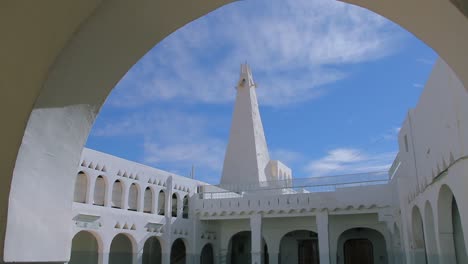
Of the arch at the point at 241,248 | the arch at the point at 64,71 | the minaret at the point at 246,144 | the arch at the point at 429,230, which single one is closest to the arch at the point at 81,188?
the arch at the point at 241,248

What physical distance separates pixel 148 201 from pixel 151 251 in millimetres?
3757

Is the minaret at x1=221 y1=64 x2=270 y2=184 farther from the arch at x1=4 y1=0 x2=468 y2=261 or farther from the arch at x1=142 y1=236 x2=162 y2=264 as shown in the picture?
the arch at x1=4 y1=0 x2=468 y2=261

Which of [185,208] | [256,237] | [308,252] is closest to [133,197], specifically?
[185,208]

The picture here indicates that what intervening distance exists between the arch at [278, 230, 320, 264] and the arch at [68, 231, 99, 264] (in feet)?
33.6

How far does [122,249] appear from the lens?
19.7m

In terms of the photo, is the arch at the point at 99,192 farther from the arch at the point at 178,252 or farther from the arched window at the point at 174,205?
the arch at the point at 178,252

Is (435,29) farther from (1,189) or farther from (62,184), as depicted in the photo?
(1,189)

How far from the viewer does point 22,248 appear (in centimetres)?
177

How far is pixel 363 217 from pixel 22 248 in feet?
66.6

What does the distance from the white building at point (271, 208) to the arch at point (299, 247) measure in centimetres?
5

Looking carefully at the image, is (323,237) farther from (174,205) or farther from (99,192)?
(99,192)

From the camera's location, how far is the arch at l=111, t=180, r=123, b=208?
1777 centimetres

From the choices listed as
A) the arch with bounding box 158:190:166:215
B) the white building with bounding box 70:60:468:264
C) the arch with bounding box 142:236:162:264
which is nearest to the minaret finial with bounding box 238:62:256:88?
the white building with bounding box 70:60:468:264

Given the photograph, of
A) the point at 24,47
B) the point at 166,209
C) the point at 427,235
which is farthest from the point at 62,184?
the point at 166,209
